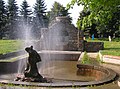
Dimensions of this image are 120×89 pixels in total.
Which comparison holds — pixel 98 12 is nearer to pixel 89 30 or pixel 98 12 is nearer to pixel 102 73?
pixel 102 73

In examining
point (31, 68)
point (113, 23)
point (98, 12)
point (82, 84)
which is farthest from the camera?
point (113, 23)

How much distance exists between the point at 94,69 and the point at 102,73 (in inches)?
35.1

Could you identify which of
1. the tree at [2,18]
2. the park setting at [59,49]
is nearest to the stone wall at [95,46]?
the park setting at [59,49]

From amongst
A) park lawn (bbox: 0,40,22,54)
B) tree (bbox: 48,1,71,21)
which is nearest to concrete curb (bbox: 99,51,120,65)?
park lawn (bbox: 0,40,22,54)

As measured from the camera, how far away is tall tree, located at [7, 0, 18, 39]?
49.9 m

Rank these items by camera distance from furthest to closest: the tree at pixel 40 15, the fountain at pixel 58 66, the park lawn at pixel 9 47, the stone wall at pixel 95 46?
the tree at pixel 40 15, the stone wall at pixel 95 46, the park lawn at pixel 9 47, the fountain at pixel 58 66

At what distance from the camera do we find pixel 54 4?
6328 cm

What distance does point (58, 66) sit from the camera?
1753 cm

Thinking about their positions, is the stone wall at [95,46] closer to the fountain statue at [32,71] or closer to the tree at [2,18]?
the fountain statue at [32,71]

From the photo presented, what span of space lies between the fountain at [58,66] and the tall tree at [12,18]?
22.8 meters

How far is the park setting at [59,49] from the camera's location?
10406 mm

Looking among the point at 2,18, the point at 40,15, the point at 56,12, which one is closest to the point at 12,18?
the point at 2,18

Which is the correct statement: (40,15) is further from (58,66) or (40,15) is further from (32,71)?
(32,71)

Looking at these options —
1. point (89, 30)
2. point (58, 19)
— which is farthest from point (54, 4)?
point (58, 19)
